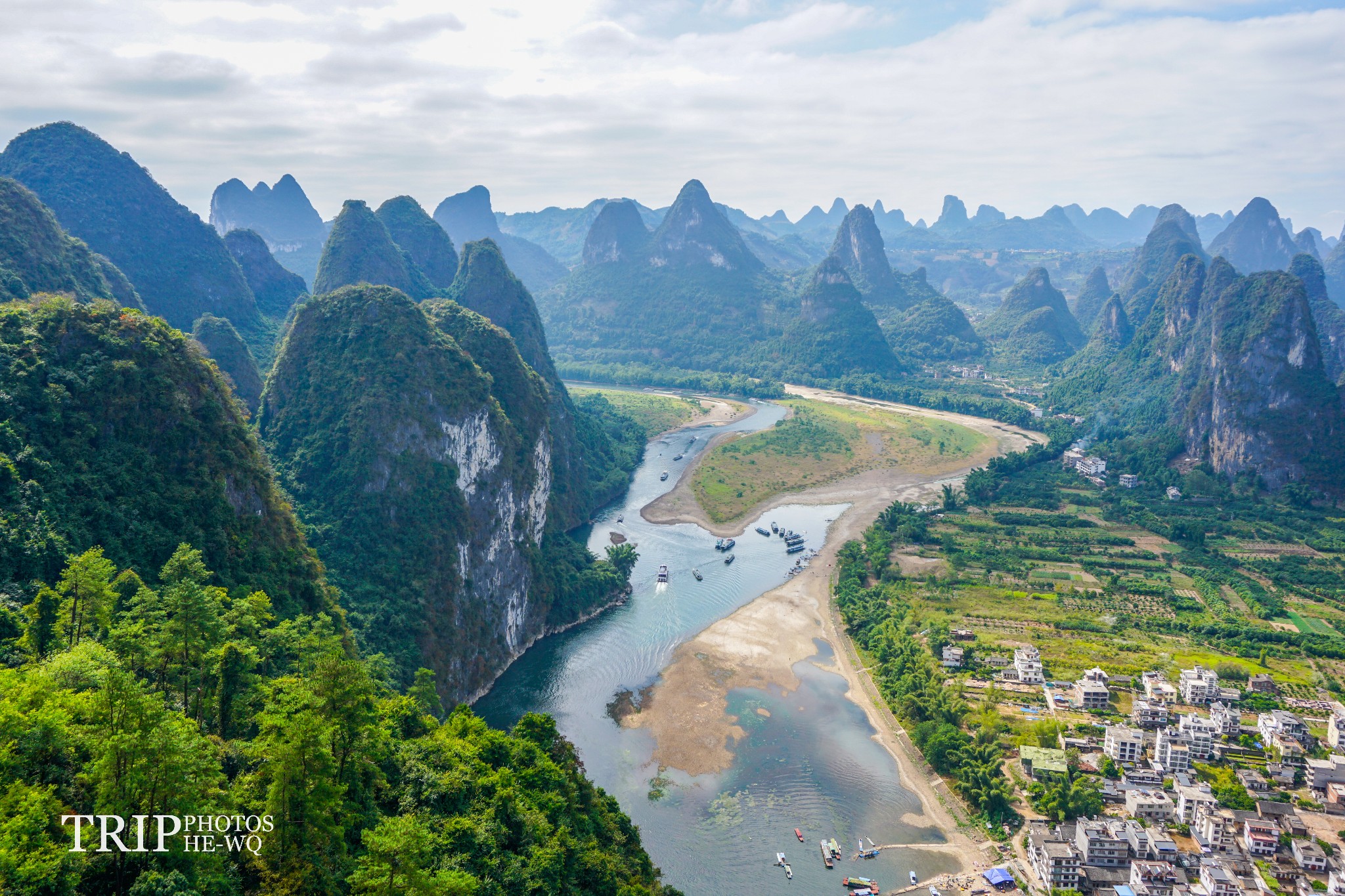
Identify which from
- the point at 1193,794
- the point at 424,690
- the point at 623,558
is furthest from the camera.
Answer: the point at 623,558

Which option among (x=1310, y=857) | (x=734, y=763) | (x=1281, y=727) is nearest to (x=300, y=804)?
(x=734, y=763)

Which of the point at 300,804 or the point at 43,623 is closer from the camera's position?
the point at 300,804

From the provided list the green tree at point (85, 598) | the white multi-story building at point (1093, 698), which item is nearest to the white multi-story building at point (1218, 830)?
the white multi-story building at point (1093, 698)

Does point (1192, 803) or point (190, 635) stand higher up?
point (190, 635)

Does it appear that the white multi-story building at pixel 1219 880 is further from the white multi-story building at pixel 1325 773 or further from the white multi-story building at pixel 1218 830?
the white multi-story building at pixel 1325 773

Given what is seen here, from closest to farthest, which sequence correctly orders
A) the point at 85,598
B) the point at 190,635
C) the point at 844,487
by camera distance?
1. the point at 85,598
2. the point at 190,635
3. the point at 844,487

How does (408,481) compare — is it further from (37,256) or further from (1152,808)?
(1152,808)

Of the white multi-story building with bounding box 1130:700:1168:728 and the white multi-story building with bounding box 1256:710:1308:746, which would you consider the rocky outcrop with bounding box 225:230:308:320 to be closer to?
the white multi-story building with bounding box 1130:700:1168:728
